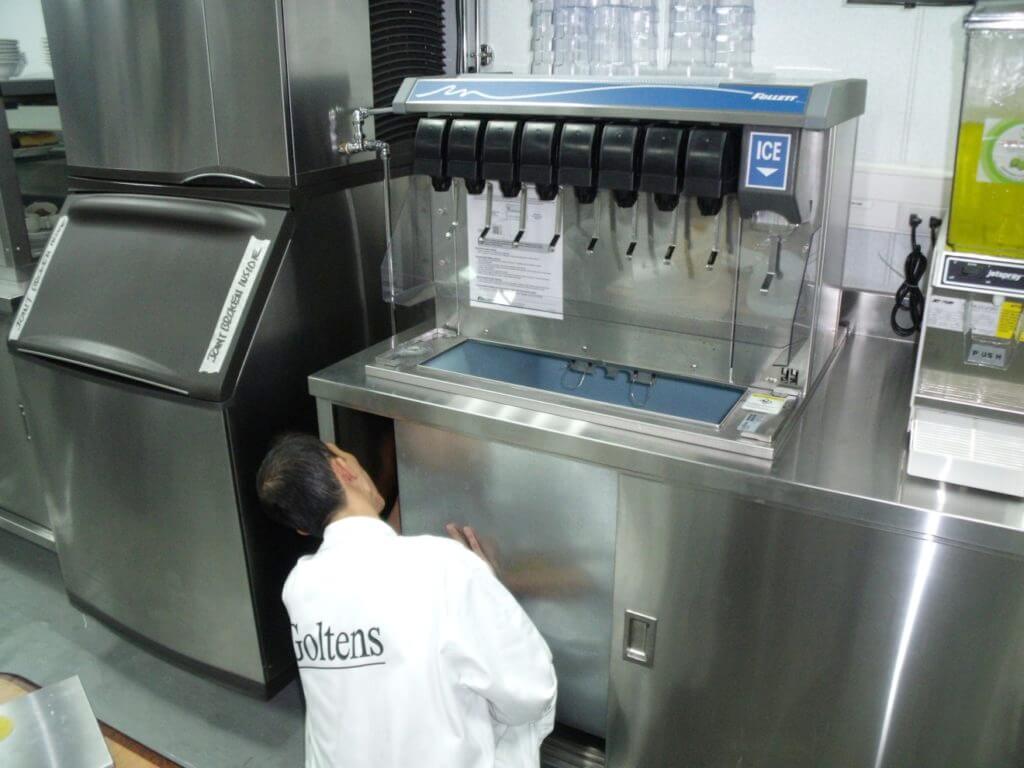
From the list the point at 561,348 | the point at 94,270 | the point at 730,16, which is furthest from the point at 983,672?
the point at 94,270

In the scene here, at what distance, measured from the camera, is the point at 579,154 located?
1389mm

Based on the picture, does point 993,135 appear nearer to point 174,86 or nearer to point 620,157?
point 620,157

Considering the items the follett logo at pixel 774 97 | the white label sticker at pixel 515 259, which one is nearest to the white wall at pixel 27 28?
the white label sticker at pixel 515 259

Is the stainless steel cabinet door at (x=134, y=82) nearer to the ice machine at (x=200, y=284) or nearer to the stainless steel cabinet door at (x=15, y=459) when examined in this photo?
the ice machine at (x=200, y=284)

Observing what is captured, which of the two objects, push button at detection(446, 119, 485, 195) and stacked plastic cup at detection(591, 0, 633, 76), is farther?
stacked plastic cup at detection(591, 0, 633, 76)

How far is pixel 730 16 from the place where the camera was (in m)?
1.61

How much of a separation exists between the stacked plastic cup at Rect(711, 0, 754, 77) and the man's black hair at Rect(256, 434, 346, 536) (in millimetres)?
1030

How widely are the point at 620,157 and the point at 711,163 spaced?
147 millimetres

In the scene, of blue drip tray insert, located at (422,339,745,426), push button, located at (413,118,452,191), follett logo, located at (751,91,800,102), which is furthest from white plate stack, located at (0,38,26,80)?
follett logo, located at (751,91,800,102)

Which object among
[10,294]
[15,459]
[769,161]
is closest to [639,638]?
[769,161]

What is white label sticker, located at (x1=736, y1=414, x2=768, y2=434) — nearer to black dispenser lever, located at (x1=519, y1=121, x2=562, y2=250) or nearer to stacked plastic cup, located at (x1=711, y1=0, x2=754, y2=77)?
black dispenser lever, located at (x1=519, y1=121, x2=562, y2=250)

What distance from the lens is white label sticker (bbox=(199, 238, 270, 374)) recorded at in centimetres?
166

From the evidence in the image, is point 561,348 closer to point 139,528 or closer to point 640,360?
point 640,360

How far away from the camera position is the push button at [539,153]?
142cm
